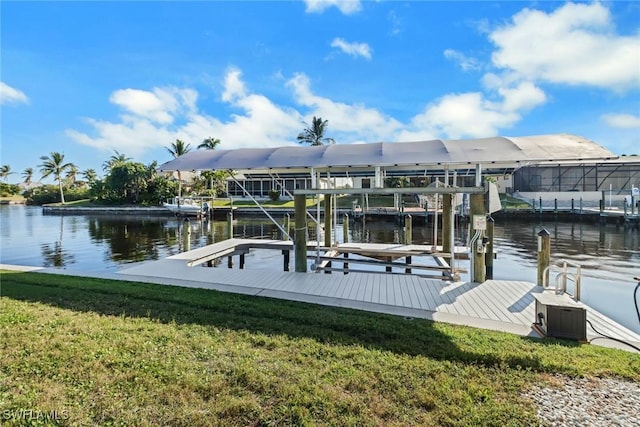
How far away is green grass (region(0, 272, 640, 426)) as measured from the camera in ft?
8.96

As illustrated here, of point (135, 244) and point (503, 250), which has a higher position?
point (135, 244)

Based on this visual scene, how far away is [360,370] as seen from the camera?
11.1 ft

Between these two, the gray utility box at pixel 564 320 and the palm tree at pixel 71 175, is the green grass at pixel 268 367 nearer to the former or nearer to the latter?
the gray utility box at pixel 564 320

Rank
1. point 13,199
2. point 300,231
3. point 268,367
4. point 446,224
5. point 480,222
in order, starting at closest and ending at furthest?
point 268,367
point 480,222
point 300,231
point 446,224
point 13,199

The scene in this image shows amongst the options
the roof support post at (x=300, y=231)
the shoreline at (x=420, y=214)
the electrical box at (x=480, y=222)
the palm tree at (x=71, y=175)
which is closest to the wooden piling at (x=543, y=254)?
the electrical box at (x=480, y=222)

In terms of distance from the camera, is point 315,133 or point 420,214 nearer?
point 420,214

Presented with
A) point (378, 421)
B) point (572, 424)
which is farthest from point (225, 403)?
point (572, 424)

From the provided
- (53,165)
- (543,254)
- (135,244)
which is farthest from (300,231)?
(53,165)

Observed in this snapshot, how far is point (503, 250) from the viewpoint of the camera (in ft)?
53.4

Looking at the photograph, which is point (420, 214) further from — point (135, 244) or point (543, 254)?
point (543, 254)

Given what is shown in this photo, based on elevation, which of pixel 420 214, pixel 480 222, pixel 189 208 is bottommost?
pixel 420 214

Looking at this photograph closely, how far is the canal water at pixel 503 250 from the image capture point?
31.7 feet

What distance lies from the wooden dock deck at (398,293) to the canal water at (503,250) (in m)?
2.65

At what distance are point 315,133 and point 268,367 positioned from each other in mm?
53333
